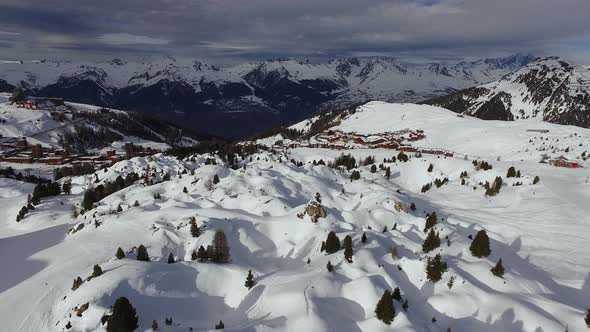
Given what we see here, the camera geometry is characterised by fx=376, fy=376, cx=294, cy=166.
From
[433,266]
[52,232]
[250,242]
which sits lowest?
[52,232]

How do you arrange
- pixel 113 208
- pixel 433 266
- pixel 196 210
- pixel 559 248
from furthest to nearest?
1. pixel 113 208
2. pixel 196 210
3. pixel 559 248
4. pixel 433 266

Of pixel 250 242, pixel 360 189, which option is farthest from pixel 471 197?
pixel 250 242

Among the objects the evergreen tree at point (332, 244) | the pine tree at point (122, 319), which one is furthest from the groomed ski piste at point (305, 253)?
the pine tree at point (122, 319)

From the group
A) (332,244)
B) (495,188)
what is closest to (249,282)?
(332,244)

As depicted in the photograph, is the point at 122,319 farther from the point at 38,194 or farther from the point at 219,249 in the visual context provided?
the point at 38,194

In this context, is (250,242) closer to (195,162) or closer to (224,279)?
(224,279)

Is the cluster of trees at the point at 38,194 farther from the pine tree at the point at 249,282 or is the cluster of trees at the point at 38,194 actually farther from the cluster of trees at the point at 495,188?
the cluster of trees at the point at 495,188

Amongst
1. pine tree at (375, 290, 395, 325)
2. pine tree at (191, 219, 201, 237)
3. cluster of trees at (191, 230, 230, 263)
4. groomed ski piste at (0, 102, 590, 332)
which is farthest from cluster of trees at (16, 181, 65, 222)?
pine tree at (375, 290, 395, 325)

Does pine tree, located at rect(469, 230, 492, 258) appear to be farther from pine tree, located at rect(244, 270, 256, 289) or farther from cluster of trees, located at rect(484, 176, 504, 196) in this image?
cluster of trees, located at rect(484, 176, 504, 196)
